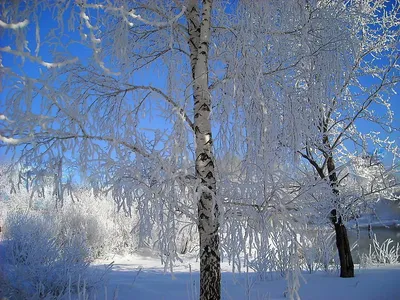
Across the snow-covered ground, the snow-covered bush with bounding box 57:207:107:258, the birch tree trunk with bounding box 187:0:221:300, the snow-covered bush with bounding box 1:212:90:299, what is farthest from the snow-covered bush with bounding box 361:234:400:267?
the snow-covered bush with bounding box 57:207:107:258

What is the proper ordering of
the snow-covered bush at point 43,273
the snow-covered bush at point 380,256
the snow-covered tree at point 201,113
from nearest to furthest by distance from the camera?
the snow-covered tree at point 201,113, the snow-covered bush at point 43,273, the snow-covered bush at point 380,256

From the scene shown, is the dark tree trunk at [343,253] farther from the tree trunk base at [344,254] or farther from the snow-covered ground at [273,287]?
the snow-covered ground at [273,287]

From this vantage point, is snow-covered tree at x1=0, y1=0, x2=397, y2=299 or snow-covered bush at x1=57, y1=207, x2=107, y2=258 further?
snow-covered bush at x1=57, y1=207, x2=107, y2=258

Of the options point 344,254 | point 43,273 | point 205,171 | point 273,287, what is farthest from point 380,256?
point 43,273

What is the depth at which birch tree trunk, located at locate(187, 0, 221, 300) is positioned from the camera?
306 centimetres

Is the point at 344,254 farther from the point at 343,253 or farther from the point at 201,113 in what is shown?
the point at 201,113

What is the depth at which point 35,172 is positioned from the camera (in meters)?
2.75

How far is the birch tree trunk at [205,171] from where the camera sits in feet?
10.1

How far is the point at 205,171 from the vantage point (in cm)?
315

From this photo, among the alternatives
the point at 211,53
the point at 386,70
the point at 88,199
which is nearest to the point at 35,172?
the point at 211,53

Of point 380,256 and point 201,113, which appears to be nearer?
point 201,113

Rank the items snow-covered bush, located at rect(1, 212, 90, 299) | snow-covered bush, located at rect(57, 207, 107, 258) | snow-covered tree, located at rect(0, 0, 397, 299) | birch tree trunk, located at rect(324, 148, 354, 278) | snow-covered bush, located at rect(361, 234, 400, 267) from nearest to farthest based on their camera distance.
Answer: snow-covered tree, located at rect(0, 0, 397, 299), snow-covered bush, located at rect(1, 212, 90, 299), birch tree trunk, located at rect(324, 148, 354, 278), snow-covered bush, located at rect(361, 234, 400, 267), snow-covered bush, located at rect(57, 207, 107, 258)

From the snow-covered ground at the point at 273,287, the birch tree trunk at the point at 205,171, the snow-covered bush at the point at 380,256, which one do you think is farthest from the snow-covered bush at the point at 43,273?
the snow-covered bush at the point at 380,256

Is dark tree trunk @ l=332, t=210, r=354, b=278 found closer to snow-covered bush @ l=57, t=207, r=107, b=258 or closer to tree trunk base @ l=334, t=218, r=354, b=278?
tree trunk base @ l=334, t=218, r=354, b=278
